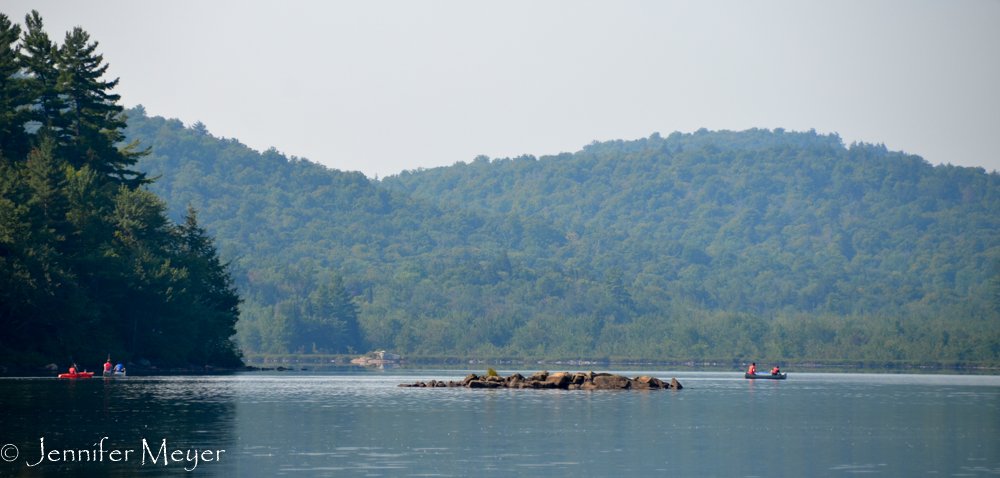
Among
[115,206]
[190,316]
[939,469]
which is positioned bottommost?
[939,469]

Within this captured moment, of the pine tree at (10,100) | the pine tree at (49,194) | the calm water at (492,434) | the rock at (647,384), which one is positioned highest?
the pine tree at (10,100)

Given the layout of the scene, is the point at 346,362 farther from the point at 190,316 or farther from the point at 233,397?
the point at 233,397

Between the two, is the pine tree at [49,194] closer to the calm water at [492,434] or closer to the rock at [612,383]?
the calm water at [492,434]

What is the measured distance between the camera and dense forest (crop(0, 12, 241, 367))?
77.2 metres

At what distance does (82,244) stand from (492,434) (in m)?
62.1

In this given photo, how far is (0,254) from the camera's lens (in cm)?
7581

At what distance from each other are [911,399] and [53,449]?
2070 inches

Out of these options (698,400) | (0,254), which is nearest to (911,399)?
(698,400)

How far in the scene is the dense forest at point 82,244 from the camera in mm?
77188

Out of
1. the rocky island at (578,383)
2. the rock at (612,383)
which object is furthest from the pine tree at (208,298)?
the rock at (612,383)

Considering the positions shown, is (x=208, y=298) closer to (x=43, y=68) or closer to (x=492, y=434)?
(x=43, y=68)

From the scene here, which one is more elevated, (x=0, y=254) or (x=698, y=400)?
(x=0, y=254)

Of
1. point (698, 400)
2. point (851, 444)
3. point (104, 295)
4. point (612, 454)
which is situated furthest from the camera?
point (104, 295)

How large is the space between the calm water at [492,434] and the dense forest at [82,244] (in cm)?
2087
